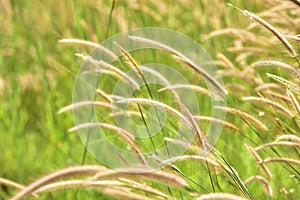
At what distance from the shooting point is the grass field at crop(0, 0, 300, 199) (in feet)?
7.02

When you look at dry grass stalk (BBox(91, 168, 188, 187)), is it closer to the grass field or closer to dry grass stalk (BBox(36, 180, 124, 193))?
dry grass stalk (BBox(36, 180, 124, 193))

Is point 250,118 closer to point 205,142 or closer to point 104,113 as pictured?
point 205,142

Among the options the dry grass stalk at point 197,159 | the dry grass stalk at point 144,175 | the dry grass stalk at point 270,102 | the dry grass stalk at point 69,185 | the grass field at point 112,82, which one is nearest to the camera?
the dry grass stalk at point 144,175

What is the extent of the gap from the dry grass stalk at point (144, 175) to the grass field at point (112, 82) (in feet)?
2.15

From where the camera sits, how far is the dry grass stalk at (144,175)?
936mm

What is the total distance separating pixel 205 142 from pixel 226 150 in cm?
103

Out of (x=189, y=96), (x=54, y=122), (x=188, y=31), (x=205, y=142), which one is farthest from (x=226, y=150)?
(x=188, y=31)

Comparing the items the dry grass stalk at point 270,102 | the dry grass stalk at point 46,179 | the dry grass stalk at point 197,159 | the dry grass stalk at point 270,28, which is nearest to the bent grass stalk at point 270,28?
the dry grass stalk at point 270,28

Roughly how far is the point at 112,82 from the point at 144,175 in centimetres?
204

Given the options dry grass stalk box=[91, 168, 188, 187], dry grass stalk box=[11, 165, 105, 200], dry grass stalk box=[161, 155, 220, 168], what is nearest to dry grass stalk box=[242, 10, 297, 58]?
dry grass stalk box=[161, 155, 220, 168]

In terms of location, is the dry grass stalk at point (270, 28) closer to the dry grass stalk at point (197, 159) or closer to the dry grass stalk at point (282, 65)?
the dry grass stalk at point (282, 65)

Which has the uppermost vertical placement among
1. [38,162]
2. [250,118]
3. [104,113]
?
[250,118]

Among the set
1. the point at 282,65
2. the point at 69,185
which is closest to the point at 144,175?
the point at 69,185

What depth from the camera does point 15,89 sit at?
2939mm
